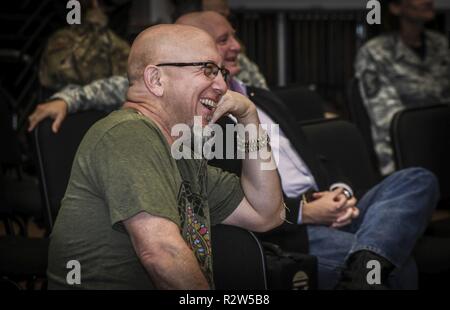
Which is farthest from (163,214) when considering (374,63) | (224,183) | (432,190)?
(374,63)

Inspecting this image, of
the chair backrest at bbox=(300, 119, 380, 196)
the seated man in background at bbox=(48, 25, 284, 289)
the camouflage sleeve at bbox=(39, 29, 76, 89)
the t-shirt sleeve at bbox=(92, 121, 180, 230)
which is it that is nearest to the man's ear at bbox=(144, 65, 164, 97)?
the seated man in background at bbox=(48, 25, 284, 289)

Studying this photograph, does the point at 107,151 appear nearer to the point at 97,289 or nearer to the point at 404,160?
the point at 97,289

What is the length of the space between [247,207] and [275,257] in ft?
0.65

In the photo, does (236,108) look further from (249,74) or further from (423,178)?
(249,74)

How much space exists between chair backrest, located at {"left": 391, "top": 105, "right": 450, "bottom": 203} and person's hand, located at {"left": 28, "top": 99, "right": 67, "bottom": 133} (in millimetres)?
1134

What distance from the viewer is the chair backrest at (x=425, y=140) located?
296 cm

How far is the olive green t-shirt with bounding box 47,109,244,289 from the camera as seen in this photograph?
1.54 m

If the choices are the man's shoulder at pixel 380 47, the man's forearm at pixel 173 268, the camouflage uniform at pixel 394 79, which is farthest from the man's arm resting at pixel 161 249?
the man's shoulder at pixel 380 47

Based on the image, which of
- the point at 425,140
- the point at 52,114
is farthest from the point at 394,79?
the point at 52,114

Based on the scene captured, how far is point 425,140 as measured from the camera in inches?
119

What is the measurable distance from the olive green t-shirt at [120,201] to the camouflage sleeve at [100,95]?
2.86ft

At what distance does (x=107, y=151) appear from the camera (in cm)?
157

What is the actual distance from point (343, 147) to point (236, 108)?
1.21 m

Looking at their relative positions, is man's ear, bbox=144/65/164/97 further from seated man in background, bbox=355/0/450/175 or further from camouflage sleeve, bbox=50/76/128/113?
seated man in background, bbox=355/0/450/175
